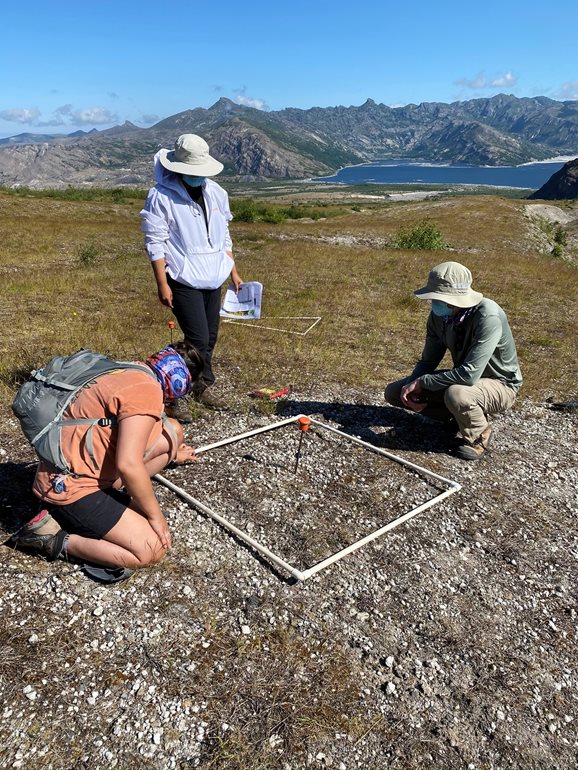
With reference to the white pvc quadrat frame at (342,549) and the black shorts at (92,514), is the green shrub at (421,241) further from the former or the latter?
the black shorts at (92,514)

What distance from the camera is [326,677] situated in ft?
11.0

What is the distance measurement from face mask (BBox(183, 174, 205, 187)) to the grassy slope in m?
3.26

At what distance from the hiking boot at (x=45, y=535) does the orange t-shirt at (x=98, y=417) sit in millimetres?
287

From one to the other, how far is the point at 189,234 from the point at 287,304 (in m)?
A: 8.28

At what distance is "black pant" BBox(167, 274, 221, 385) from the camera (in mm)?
6023

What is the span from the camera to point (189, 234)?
5.87 metres

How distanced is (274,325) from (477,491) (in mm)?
7287

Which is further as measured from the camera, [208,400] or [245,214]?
[245,214]

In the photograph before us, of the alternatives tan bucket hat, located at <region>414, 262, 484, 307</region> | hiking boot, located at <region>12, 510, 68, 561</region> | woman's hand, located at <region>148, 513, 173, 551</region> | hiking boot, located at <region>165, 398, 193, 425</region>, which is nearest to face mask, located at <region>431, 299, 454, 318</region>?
tan bucket hat, located at <region>414, 262, 484, 307</region>

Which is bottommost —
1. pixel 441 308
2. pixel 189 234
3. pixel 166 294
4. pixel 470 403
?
pixel 470 403

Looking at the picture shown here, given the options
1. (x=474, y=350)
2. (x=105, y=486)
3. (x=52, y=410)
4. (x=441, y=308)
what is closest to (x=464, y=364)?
(x=474, y=350)

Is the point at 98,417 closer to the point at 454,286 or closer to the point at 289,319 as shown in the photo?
the point at 454,286

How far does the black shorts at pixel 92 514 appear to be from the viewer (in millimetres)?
3695

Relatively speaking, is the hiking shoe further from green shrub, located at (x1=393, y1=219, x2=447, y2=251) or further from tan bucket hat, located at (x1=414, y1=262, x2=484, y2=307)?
green shrub, located at (x1=393, y1=219, x2=447, y2=251)
